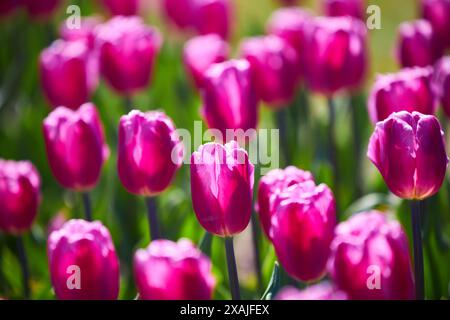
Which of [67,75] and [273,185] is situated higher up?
[67,75]

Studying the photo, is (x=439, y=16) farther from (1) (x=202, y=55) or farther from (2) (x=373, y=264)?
(2) (x=373, y=264)

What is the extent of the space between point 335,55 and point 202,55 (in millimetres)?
221

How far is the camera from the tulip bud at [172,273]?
0.73 metres

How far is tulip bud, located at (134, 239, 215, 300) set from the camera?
73cm

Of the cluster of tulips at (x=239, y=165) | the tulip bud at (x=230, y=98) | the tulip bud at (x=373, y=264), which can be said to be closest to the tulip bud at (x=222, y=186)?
the cluster of tulips at (x=239, y=165)

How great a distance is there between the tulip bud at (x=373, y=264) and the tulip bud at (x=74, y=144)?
356 mm

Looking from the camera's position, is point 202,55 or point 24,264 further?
point 202,55

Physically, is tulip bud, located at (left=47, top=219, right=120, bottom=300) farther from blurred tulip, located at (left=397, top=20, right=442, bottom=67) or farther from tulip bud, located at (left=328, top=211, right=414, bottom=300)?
blurred tulip, located at (left=397, top=20, right=442, bottom=67)

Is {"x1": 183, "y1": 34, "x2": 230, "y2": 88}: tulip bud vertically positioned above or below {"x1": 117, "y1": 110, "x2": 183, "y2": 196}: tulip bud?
above

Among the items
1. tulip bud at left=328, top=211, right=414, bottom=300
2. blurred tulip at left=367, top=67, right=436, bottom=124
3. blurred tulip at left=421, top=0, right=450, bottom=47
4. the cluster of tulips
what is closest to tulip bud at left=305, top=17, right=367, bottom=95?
the cluster of tulips

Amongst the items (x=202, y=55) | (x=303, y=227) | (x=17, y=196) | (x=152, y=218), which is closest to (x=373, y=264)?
(x=303, y=227)

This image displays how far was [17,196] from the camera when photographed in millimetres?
1027

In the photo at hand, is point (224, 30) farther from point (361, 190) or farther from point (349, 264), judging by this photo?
point (349, 264)

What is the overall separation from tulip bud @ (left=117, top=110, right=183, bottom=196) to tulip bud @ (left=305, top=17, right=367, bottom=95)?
0.37 meters
